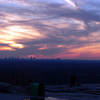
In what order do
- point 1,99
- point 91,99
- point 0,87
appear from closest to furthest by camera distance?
point 1,99 < point 91,99 < point 0,87

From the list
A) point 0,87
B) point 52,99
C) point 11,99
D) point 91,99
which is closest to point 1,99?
point 11,99

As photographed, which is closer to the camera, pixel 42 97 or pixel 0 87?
pixel 42 97

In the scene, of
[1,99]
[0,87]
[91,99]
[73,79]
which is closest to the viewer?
[1,99]

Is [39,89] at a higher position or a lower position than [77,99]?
higher

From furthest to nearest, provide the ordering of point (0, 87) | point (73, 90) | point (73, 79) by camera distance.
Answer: point (73, 79), point (73, 90), point (0, 87)

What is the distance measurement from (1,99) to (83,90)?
35.9ft

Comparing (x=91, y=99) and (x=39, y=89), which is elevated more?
(x=39, y=89)

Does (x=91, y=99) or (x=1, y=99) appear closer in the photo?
(x=1, y=99)

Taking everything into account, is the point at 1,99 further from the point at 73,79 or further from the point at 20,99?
the point at 73,79

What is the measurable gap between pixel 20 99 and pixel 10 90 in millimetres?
5658

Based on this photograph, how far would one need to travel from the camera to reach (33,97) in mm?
15375

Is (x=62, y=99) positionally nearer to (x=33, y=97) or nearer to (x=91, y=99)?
(x=91, y=99)

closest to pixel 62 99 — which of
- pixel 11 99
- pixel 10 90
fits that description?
pixel 11 99

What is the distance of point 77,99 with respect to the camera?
782 inches
